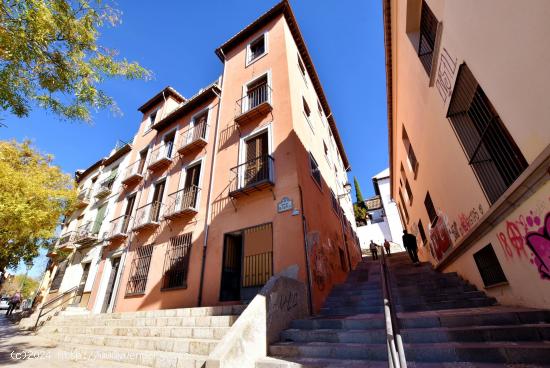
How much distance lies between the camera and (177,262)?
9.70 meters

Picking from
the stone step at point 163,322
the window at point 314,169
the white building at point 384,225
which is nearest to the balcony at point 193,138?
the window at point 314,169

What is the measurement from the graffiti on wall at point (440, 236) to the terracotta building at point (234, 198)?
369cm

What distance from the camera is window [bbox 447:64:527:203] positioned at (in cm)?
446

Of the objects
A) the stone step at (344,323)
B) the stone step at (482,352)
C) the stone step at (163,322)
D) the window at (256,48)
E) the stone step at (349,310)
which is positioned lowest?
the stone step at (482,352)

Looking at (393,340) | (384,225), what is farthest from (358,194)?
(393,340)

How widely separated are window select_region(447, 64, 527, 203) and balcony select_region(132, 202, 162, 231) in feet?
36.9

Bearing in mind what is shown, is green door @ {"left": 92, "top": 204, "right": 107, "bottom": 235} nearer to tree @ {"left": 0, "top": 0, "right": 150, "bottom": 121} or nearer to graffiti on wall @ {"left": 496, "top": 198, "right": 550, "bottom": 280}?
tree @ {"left": 0, "top": 0, "right": 150, "bottom": 121}

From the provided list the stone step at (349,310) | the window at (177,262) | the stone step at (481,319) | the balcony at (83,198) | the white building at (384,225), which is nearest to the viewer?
the stone step at (481,319)

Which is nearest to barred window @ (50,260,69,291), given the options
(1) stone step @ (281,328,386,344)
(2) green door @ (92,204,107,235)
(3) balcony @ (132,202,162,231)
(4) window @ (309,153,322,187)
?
(2) green door @ (92,204,107,235)

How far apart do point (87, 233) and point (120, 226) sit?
369cm

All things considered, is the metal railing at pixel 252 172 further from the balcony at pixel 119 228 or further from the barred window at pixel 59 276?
the barred window at pixel 59 276

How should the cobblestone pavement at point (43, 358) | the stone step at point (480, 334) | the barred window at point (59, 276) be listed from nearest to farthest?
1. the stone step at point (480, 334)
2. the cobblestone pavement at point (43, 358)
3. the barred window at point (59, 276)

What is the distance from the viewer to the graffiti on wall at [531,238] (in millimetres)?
3455

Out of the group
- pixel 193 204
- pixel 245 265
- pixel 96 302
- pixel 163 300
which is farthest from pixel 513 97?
A: pixel 96 302
